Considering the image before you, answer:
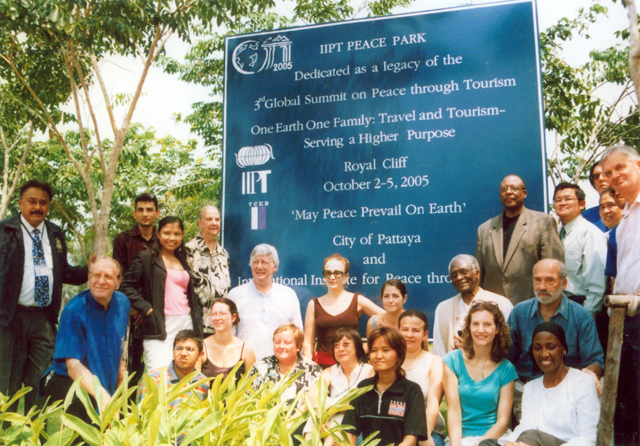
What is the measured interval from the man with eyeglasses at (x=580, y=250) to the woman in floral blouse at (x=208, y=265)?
8.74 ft

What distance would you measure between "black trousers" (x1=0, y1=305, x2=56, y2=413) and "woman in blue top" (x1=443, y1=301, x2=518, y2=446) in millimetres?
2897

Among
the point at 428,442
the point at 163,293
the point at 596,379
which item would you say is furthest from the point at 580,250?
the point at 163,293

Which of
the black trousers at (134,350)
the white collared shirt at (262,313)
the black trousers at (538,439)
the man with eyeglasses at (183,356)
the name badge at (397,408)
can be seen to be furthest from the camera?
the white collared shirt at (262,313)

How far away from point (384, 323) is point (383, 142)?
154cm

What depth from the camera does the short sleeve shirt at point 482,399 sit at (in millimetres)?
3467

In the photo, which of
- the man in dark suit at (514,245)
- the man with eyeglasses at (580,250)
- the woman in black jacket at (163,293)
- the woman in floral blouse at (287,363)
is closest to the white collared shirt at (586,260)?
the man with eyeglasses at (580,250)

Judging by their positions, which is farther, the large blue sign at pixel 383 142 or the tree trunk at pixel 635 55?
the large blue sign at pixel 383 142

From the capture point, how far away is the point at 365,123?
488 centimetres

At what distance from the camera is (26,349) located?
4094 mm

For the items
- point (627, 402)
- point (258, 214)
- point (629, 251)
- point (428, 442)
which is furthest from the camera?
point (258, 214)

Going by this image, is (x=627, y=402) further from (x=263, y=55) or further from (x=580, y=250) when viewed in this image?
(x=263, y=55)

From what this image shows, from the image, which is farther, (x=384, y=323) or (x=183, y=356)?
(x=384, y=323)

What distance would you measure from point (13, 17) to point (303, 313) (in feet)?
12.1

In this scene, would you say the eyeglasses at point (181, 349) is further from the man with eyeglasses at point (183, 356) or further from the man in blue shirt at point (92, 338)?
the man in blue shirt at point (92, 338)
